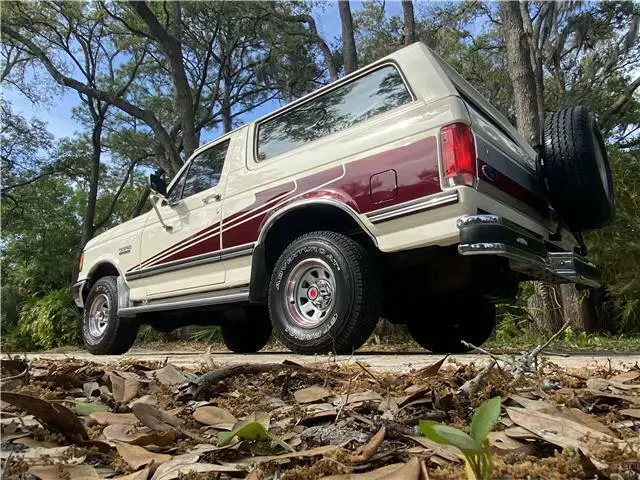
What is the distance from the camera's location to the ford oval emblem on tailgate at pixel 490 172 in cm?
317

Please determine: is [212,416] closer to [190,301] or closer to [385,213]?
[385,213]

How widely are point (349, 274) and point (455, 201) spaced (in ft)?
2.60

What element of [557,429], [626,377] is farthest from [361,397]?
[626,377]

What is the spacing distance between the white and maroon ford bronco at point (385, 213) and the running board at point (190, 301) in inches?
0.7

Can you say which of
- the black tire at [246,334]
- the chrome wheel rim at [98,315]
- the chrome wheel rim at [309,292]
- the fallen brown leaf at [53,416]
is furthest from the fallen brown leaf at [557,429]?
the chrome wheel rim at [98,315]

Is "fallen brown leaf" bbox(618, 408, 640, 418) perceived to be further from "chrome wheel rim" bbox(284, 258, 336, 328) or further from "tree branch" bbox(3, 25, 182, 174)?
"tree branch" bbox(3, 25, 182, 174)

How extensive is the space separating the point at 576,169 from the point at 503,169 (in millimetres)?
513

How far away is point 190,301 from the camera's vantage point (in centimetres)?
454

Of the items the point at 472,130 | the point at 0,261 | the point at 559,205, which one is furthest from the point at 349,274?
the point at 0,261

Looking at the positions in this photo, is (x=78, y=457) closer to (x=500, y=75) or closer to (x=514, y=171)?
(x=514, y=171)

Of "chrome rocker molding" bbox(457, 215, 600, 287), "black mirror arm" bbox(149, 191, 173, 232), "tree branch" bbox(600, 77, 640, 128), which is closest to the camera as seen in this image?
"chrome rocker molding" bbox(457, 215, 600, 287)

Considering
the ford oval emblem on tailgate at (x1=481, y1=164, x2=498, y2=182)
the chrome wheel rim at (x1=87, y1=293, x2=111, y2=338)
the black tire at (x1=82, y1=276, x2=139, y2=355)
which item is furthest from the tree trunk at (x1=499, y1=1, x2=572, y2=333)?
the chrome wheel rim at (x1=87, y1=293, x2=111, y2=338)

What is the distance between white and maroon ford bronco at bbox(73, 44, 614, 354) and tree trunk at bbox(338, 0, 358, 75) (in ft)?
29.3

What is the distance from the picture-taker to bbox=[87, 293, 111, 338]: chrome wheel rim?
5.59 m
